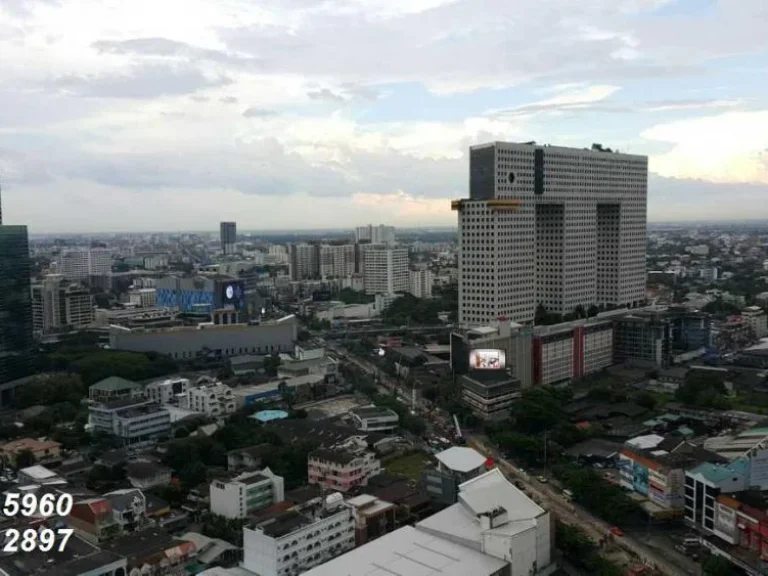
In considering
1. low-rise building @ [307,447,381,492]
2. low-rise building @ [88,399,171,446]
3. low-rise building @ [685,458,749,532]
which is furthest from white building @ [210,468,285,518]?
low-rise building @ [685,458,749,532]

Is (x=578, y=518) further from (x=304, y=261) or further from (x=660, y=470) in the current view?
(x=304, y=261)

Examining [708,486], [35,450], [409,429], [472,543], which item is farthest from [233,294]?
[708,486]

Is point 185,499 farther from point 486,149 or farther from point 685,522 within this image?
point 486,149

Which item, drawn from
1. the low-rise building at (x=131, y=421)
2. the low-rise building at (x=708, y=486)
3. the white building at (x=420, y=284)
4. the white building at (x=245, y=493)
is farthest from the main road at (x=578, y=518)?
the white building at (x=420, y=284)

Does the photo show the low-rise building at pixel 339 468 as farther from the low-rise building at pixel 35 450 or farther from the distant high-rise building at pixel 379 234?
the distant high-rise building at pixel 379 234

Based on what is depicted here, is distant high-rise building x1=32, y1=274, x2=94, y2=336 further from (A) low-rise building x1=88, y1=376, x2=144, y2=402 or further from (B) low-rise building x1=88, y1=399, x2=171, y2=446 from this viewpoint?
(B) low-rise building x1=88, y1=399, x2=171, y2=446

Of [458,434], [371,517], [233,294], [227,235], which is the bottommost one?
[458,434]

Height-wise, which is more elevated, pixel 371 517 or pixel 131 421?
pixel 131 421
